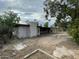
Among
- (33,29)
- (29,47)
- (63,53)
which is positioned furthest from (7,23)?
(63,53)

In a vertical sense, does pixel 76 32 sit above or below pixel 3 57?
above

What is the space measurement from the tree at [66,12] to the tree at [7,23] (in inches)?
189

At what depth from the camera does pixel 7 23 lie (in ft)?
93.5

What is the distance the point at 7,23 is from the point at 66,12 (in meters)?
→ 8.24

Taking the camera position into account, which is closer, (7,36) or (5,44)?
(5,44)

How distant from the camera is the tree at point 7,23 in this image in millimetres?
26891

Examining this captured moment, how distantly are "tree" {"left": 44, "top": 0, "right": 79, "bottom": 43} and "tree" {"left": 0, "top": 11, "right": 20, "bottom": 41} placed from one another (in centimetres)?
481

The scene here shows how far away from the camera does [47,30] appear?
4122cm

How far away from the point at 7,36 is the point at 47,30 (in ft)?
49.0

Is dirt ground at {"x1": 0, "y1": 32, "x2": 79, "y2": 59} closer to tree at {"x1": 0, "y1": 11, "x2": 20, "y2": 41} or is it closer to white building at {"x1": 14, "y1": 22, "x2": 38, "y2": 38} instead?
tree at {"x1": 0, "y1": 11, "x2": 20, "y2": 41}

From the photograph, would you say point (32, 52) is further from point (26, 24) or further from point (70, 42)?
point (26, 24)

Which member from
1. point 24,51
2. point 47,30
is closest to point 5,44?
point 24,51

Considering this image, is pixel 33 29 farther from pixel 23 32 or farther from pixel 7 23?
pixel 7 23

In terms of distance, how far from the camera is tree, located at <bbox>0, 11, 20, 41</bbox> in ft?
88.2
